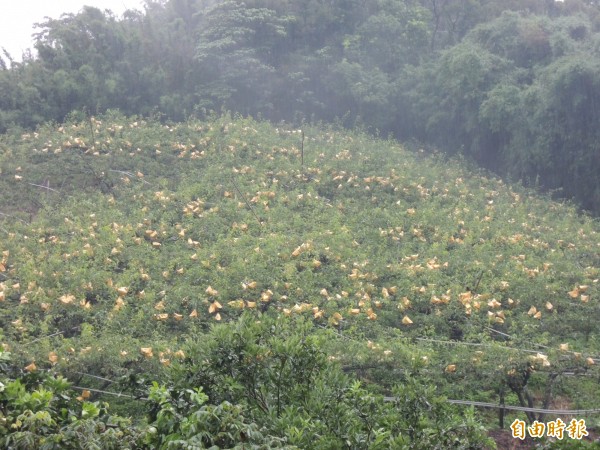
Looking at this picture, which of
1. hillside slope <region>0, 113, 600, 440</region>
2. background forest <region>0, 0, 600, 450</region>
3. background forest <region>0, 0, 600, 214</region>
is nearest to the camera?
background forest <region>0, 0, 600, 450</region>

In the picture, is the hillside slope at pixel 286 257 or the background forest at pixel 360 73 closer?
the hillside slope at pixel 286 257

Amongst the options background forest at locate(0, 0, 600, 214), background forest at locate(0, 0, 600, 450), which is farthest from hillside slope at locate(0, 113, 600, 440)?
background forest at locate(0, 0, 600, 214)

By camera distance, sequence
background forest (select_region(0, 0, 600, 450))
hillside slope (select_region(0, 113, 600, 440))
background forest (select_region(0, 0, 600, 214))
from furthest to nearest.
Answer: background forest (select_region(0, 0, 600, 214))
hillside slope (select_region(0, 113, 600, 440))
background forest (select_region(0, 0, 600, 450))

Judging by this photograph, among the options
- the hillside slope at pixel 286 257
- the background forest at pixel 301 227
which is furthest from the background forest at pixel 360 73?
the hillside slope at pixel 286 257

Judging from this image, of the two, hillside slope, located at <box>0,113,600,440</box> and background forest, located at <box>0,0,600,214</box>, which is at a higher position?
background forest, located at <box>0,0,600,214</box>

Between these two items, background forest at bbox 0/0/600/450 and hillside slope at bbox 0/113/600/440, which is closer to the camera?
background forest at bbox 0/0/600/450

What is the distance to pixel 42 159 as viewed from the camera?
1321 centimetres

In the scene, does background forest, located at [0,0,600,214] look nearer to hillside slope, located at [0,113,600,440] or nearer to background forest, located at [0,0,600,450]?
background forest, located at [0,0,600,450]

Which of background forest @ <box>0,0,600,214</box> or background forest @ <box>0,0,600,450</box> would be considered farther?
background forest @ <box>0,0,600,214</box>

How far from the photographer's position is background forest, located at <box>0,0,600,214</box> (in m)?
15.4

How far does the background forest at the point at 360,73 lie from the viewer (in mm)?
15375

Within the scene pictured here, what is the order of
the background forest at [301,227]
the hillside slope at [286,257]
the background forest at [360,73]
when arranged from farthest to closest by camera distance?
the background forest at [360,73] < the hillside slope at [286,257] < the background forest at [301,227]

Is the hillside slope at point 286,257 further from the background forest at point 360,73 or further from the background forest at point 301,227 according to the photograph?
the background forest at point 360,73

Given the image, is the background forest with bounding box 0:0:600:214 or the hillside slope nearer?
the hillside slope
